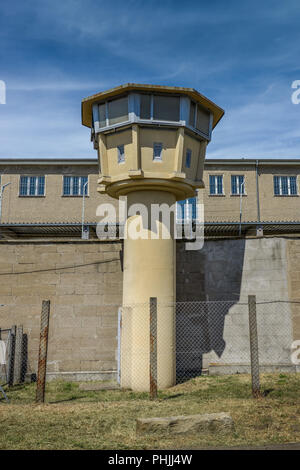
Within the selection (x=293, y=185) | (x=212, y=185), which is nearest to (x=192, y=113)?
(x=212, y=185)

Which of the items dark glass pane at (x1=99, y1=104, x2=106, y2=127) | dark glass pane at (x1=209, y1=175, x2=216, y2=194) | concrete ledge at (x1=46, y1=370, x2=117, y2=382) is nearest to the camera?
dark glass pane at (x1=99, y1=104, x2=106, y2=127)

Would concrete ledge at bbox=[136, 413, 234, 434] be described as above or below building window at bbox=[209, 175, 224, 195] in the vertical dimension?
below

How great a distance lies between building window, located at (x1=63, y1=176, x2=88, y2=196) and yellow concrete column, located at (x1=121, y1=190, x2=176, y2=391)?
15.3 m

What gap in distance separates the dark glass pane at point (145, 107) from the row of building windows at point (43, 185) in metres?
15.8

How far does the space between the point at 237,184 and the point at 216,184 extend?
1.43 m

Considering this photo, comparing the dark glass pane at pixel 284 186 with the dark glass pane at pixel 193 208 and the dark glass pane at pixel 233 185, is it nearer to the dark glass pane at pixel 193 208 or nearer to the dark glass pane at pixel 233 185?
the dark glass pane at pixel 233 185

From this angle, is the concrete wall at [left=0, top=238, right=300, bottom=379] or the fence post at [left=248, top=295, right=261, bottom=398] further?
the concrete wall at [left=0, top=238, right=300, bottom=379]

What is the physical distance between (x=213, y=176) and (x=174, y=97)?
16.3 metres

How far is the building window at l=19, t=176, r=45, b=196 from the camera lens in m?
27.1

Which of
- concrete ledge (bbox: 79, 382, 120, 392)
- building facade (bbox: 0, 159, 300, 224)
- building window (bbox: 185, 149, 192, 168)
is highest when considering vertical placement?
building facade (bbox: 0, 159, 300, 224)

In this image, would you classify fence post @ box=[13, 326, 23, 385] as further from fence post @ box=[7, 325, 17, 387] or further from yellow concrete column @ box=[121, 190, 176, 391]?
yellow concrete column @ box=[121, 190, 176, 391]

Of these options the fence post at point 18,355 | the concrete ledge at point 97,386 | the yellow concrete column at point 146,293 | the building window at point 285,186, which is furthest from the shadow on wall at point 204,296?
the building window at point 285,186

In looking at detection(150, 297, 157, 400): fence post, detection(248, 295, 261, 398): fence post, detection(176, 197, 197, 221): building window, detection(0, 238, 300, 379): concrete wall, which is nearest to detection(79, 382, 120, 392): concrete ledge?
detection(0, 238, 300, 379): concrete wall

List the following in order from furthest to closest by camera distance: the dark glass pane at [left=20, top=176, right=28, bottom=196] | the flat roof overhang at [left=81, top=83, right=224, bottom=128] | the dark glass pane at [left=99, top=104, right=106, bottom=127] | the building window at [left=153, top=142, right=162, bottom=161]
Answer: the dark glass pane at [left=20, top=176, right=28, bottom=196], the dark glass pane at [left=99, top=104, right=106, bottom=127], the building window at [left=153, top=142, right=162, bottom=161], the flat roof overhang at [left=81, top=83, right=224, bottom=128]
